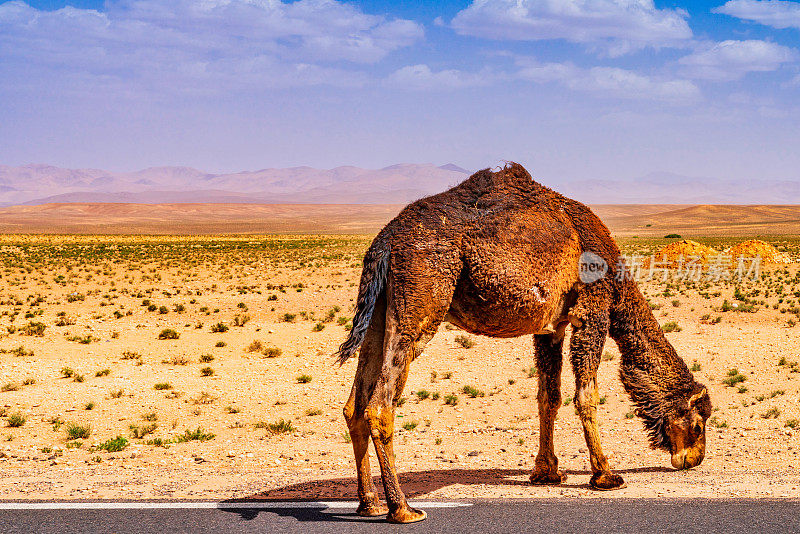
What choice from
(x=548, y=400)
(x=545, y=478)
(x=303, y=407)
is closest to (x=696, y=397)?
(x=548, y=400)

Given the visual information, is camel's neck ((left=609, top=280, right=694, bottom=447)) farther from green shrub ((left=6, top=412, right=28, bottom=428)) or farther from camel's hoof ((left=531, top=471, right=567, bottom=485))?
green shrub ((left=6, top=412, right=28, bottom=428))

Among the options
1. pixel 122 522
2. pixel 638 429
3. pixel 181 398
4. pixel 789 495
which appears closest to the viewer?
pixel 122 522

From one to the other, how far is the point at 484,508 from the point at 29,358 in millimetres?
13826

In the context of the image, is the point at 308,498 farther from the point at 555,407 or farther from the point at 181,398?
the point at 181,398

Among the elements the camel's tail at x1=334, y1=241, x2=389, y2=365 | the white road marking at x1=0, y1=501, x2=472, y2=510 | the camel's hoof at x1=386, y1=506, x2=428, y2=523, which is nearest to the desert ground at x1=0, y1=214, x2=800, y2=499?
the white road marking at x1=0, y1=501, x2=472, y2=510

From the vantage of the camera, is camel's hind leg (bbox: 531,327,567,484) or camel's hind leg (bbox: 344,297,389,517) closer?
camel's hind leg (bbox: 344,297,389,517)

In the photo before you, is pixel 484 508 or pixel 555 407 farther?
pixel 555 407

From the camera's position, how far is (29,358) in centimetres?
1661

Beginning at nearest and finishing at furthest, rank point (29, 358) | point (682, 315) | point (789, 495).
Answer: point (789, 495) → point (29, 358) → point (682, 315)

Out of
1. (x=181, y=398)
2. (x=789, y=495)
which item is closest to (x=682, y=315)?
(x=181, y=398)

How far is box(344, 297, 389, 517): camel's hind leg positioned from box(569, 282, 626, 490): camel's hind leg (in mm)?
1808

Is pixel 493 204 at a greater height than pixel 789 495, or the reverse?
pixel 493 204

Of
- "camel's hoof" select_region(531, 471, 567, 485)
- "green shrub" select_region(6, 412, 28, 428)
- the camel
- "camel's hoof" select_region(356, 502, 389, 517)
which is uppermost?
the camel

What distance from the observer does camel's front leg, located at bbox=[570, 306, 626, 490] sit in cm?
663
